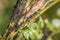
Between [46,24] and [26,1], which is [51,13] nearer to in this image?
[46,24]

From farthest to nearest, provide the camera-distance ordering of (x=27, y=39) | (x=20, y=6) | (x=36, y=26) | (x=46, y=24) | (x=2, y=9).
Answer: (x=2, y=9)
(x=46, y=24)
(x=36, y=26)
(x=27, y=39)
(x=20, y=6)

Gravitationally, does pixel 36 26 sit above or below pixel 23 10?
above

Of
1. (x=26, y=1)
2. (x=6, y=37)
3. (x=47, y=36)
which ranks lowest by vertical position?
(x=6, y=37)

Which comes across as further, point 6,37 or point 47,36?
point 47,36

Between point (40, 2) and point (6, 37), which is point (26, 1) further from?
point (6, 37)

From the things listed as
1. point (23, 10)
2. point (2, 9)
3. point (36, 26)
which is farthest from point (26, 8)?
point (2, 9)

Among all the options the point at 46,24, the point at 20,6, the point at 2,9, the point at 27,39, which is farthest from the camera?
the point at 2,9

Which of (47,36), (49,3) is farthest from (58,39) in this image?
(49,3)
